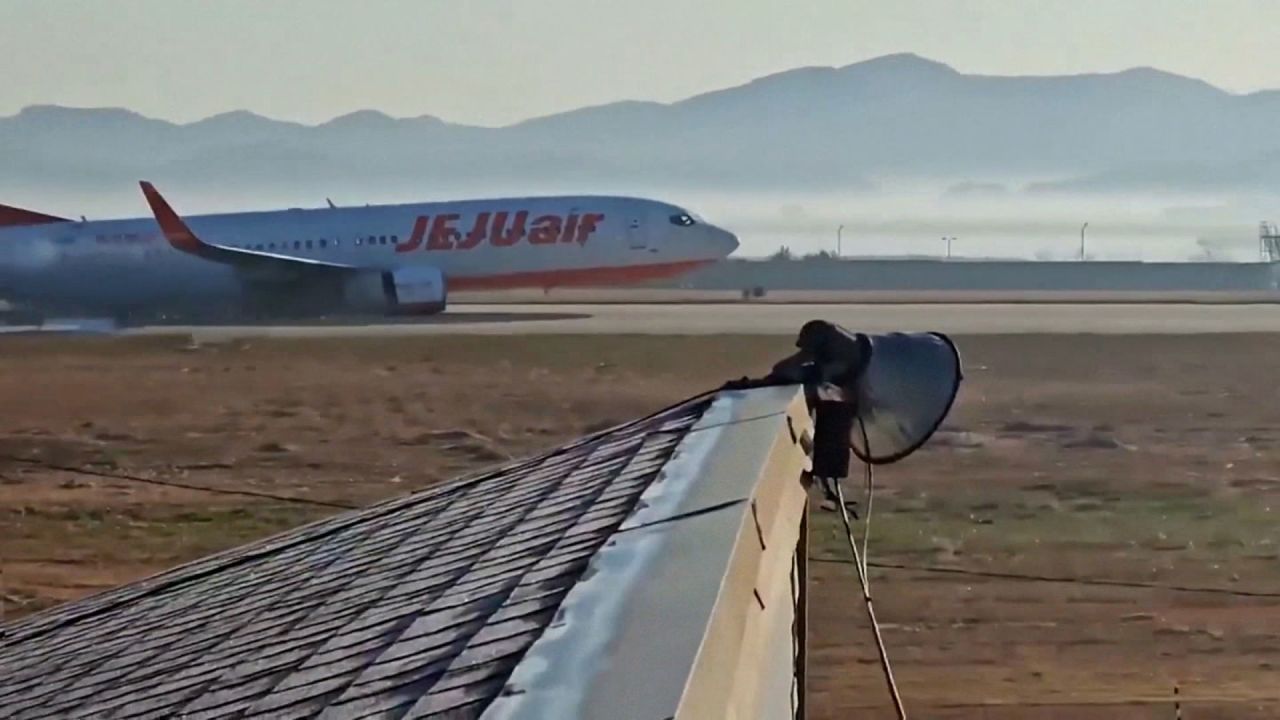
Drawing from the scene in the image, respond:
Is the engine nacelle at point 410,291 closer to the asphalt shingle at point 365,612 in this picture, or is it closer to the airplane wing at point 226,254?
the airplane wing at point 226,254

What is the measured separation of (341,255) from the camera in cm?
3462

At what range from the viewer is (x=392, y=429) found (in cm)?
1888

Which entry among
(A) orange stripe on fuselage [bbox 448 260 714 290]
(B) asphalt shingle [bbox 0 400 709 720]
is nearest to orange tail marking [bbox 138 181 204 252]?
(A) orange stripe on fuselage [bbox 448 260 714 290]

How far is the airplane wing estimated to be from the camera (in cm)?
3397

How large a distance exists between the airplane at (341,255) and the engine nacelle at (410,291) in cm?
3

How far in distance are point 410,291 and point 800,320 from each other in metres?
7.22

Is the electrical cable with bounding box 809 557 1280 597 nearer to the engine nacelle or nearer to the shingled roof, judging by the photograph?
the shingled roof

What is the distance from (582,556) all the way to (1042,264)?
193 ft

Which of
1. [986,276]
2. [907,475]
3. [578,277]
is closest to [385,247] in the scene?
[578,277]

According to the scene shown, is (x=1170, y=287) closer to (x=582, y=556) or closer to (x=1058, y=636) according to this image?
(x=1058, y=636)

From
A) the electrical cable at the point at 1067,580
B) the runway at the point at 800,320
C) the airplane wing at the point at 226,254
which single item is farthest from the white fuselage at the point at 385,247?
the electrical cable at the point at 1067,580

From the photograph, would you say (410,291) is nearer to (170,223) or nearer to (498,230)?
(498,230)

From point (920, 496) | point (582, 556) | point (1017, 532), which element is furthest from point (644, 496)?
point (920, 496)

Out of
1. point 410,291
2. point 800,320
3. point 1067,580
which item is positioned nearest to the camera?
point 1067,580
